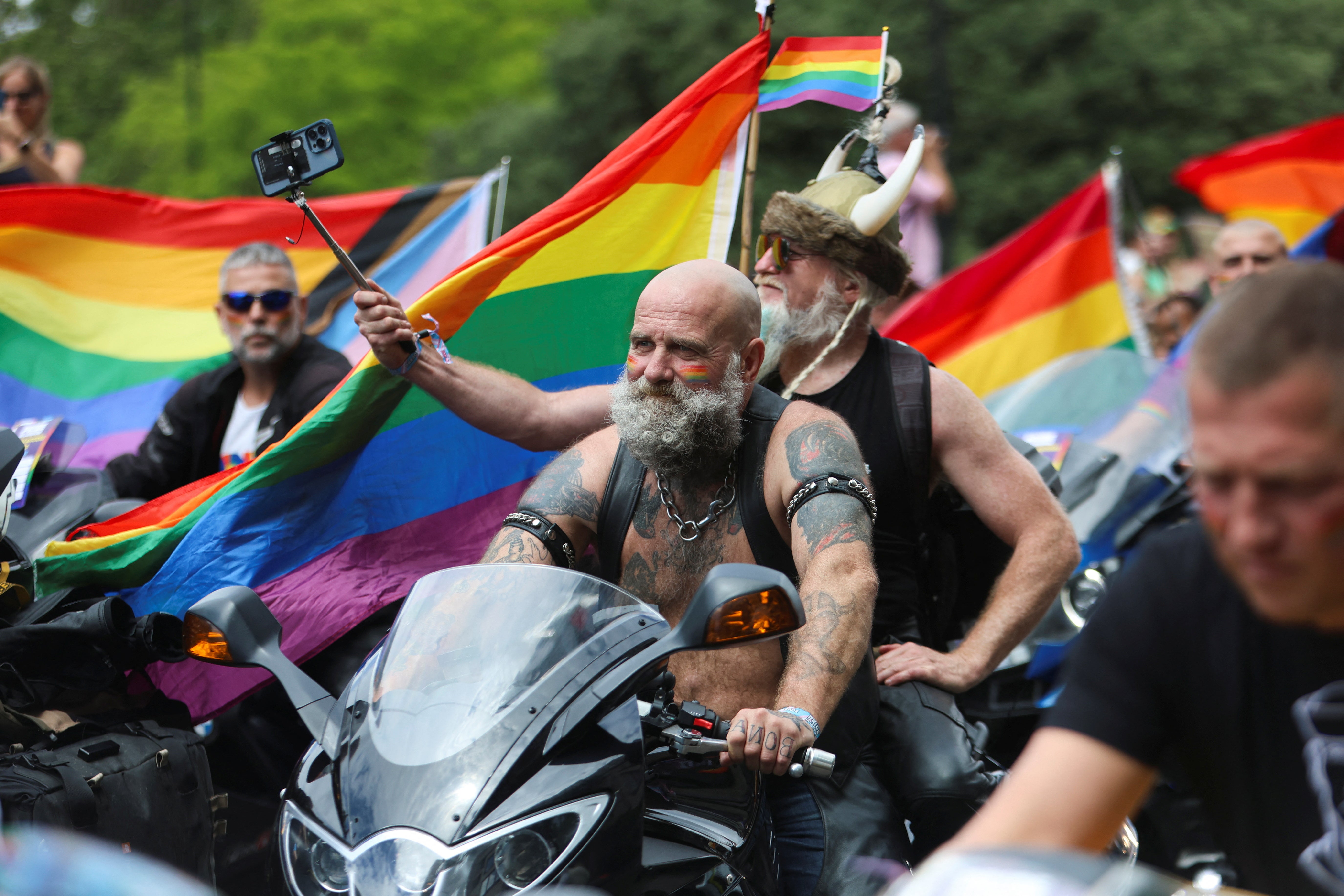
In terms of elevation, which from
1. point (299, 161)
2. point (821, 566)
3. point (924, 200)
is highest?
point (299, 161)

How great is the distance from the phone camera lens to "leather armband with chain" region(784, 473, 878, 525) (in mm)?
1560

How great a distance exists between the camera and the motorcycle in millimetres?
2100

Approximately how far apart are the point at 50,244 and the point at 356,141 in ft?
67.9

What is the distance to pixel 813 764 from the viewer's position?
7.96 feet

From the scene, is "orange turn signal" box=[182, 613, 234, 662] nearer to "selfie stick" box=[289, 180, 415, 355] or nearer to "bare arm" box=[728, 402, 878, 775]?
"bare arm" box=[728, 402, 878, 775]

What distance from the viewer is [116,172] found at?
26.1m

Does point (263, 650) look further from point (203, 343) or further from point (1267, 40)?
point (1267, 40)

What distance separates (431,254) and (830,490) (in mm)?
4670

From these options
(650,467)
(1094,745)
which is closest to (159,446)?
(650,467)

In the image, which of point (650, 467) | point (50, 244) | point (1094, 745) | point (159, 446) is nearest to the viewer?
point (1094, 745)

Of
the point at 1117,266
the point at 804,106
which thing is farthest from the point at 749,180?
the point at 804,106

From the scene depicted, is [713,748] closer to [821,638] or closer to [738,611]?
[738,611]

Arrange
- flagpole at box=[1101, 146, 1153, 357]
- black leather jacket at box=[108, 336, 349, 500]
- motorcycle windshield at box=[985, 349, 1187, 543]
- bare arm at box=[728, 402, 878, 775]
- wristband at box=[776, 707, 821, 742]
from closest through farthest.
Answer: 1. wristband at box=[776, 707, 821, 742]
2. bare arm at box=[728, 402, 878, 775]
3. motorcycle windshield at box=[985, 349, 1187, 543]
4. black leather jacket at box=[108, 336, 349, 500]
5. flagpole at box=[1101, 146, 1153, 357]

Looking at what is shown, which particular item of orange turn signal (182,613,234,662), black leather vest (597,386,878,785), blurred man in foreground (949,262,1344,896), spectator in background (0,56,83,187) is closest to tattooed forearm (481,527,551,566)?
black leather vest (597,386,878,785)
